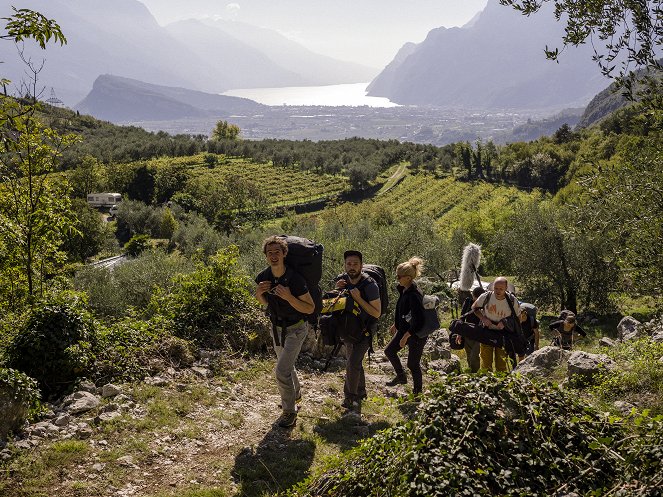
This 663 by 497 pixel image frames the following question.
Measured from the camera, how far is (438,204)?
9344 cm

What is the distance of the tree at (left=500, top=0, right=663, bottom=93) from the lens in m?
6.99

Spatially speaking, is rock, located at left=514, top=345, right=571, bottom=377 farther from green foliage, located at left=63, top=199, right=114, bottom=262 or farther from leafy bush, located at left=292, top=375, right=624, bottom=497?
green foliage, located at left=63, top=199, right=114, bottom=262

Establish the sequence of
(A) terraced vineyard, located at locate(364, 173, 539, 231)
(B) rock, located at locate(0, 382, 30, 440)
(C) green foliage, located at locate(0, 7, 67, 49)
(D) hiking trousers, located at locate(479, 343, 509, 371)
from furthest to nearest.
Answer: (A) terraced vineyard, located at locate(364, 173, 539, 231), (D) hiking trousers, located at locate(479, 343, 509, 371), (B) rock, located at locate(0, 382, 30, 440), (C) green foliage, located at locate(0, 7, 67, 49)

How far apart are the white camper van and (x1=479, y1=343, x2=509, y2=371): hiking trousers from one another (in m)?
93.5

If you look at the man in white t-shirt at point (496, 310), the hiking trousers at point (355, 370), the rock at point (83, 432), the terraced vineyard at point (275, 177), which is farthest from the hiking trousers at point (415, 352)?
the terraced vineyard at point (275, 177)

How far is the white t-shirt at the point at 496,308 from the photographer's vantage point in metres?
8.17

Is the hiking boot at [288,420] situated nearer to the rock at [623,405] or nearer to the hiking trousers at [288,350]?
the hiking trousers at [288,350]

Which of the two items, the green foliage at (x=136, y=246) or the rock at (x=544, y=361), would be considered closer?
the rock at (x=544, y=361)

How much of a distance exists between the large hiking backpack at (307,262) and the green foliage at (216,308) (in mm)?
3518

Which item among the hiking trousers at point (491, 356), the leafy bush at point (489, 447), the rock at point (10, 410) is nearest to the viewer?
the leafy bush at point (489, 447)

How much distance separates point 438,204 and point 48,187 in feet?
289

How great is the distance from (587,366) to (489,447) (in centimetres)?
523

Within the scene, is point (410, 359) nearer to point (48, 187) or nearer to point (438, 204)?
point (48, 187)

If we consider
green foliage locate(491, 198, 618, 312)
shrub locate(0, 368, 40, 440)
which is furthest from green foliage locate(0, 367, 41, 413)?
green foliage locate(491, 198, 618, 312)
